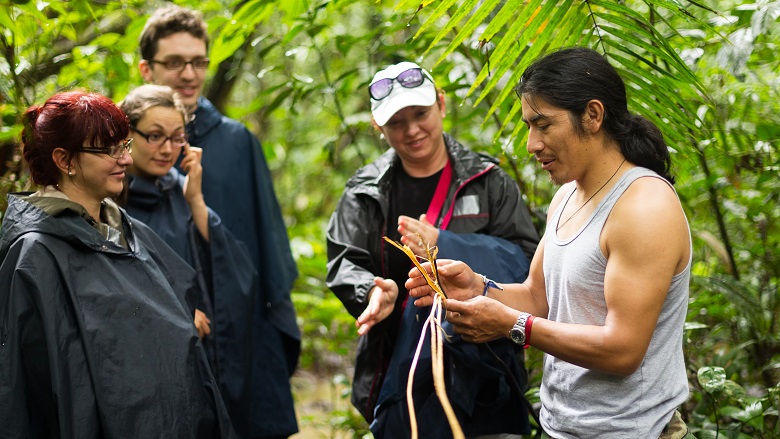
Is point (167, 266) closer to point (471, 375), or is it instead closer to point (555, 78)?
point (471, 375)

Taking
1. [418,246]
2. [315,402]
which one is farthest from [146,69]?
[315,402]

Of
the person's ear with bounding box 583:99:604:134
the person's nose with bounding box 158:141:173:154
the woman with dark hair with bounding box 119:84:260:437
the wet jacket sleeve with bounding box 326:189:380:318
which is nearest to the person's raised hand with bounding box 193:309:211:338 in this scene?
the woman with dark hair with bounding box 119:84:260:437

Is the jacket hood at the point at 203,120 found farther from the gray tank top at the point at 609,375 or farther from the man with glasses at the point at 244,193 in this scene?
the gray tank top at the point at 609,375

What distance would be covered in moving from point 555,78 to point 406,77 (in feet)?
3.46

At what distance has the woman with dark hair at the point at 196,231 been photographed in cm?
340

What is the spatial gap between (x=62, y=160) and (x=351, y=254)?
1.17 meters

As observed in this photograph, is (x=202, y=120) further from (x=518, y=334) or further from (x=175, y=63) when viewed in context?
(x=518, y=334)

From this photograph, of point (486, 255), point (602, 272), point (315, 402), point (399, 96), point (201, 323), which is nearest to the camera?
point (602, 272)

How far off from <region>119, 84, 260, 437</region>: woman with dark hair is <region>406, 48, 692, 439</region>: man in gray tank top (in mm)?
1562

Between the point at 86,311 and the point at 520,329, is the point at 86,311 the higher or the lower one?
the lower one

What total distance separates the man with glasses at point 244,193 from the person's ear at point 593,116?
87.2 inches

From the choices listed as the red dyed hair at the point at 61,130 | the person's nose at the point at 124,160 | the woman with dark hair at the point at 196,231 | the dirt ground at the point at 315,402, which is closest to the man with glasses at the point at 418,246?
the woman with dark hair at the point at 196,231

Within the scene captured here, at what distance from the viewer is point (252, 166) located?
4102 mm

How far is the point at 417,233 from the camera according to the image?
281 centimetres
